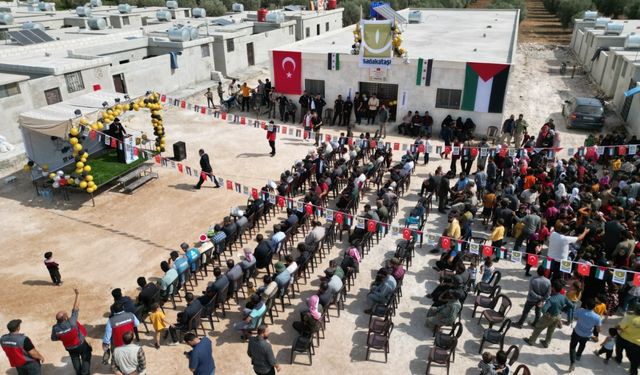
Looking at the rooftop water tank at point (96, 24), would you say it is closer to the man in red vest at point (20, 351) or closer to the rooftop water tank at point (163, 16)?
the rooftop water tank at point (163, 16)

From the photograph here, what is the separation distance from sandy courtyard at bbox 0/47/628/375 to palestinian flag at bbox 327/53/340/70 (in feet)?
15.7

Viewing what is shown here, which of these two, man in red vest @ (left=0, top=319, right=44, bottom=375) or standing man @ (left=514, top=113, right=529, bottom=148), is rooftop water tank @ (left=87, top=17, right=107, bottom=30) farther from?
man in red vest @ (left=0, top=319, right=44, bottom=375)

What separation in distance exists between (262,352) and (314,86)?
1730cm

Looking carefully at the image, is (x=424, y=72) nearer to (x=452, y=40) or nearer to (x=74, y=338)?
(x=452, y=40)

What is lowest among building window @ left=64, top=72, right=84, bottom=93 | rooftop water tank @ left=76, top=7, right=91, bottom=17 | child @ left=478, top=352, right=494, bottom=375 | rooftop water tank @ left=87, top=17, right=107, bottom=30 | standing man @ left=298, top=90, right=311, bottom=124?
child @ left=478, top=352, right=494, bottom=375

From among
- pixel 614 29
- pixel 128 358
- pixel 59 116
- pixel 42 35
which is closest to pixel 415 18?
pixel 614 29

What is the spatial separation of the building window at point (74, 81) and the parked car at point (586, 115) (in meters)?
22.5

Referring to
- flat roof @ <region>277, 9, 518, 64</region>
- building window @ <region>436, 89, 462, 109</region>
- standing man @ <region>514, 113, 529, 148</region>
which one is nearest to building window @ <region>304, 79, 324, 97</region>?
flat roof @ <region>277, 9, 518, 64</region>

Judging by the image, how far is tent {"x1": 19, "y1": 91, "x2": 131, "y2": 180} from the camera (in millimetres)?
14180

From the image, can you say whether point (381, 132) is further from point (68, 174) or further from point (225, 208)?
point (68, 174)

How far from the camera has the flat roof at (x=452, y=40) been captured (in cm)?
2203

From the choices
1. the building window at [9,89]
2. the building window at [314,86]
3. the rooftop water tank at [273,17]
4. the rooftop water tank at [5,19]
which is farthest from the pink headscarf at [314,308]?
the rooftop water tank at [5,19]

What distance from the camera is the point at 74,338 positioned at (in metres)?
7.90

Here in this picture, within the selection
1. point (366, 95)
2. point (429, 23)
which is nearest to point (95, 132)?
point (366, 95)
